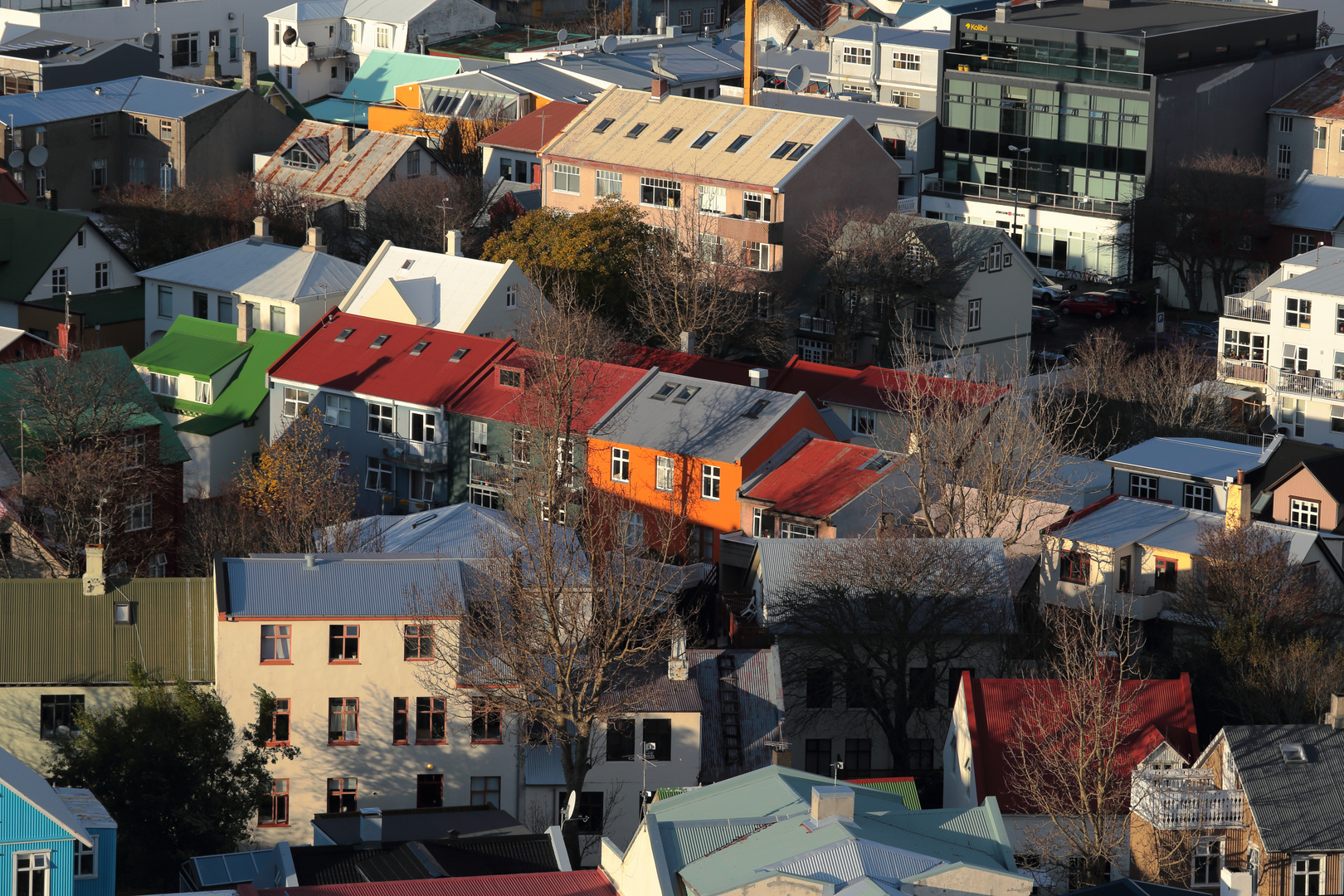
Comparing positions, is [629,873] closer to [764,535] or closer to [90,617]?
[90,617]

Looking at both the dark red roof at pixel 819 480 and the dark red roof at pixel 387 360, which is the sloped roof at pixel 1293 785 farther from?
the dark red roof at pixel 387 360

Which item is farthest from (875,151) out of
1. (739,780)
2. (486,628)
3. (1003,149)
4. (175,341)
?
(739,780)

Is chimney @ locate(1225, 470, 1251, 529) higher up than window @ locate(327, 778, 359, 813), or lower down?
higher up

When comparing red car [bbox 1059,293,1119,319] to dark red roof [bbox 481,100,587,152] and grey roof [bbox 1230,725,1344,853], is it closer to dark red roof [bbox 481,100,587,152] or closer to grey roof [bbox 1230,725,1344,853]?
dark red roof [bbox 481,100,587,152]

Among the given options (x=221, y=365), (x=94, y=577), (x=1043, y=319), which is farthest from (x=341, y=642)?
(x=1043, y=319)

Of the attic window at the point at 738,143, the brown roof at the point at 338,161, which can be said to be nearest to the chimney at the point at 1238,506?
the attic window at the point at 738,143

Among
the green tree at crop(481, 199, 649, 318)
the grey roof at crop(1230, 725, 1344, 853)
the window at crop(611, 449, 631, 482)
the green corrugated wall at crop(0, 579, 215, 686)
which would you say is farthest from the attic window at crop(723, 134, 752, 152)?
the grey roof at crop(1230, 725, 1344, 853)
